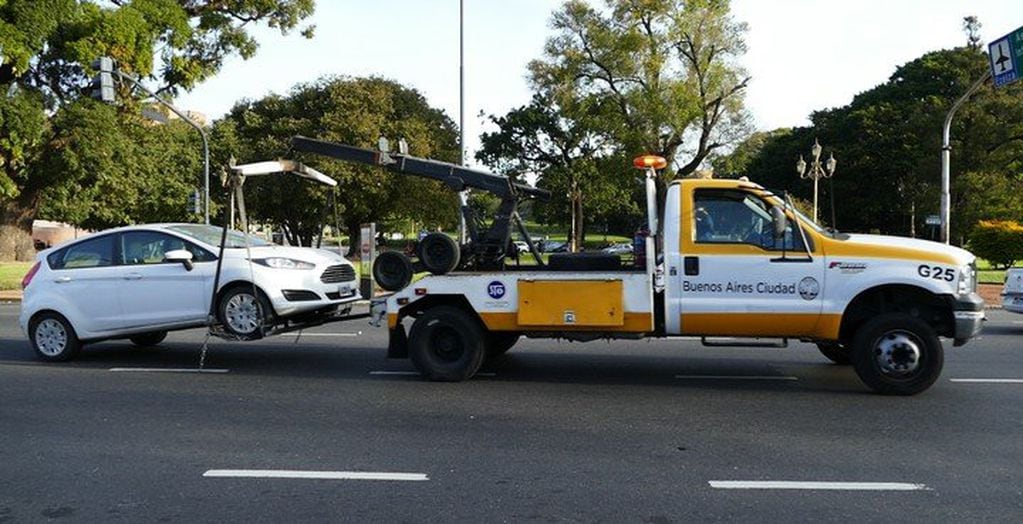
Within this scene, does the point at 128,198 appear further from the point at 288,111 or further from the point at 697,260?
the point at 697,260

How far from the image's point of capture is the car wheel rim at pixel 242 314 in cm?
937

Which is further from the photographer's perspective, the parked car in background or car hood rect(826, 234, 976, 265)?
the parked car in background

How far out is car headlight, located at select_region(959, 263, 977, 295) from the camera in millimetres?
7785

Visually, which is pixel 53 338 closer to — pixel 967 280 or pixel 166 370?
pixel 166 370

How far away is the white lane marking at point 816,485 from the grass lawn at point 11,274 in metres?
23.1

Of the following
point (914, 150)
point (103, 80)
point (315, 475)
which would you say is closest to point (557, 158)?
point (914, 150)

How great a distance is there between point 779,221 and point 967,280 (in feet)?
6.29

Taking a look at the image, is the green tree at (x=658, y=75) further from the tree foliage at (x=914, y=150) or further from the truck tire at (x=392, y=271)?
the truck tire at (x=392, y=271)

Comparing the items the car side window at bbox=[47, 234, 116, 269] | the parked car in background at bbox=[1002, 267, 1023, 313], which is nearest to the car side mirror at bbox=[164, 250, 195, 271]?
the car side window at bbox=[47, 234, 116, 269]

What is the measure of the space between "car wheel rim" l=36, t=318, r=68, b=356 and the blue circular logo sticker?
17.9 ft

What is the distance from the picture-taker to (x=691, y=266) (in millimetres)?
8047

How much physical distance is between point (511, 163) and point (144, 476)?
171 ft

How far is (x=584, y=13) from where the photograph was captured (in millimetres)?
34812

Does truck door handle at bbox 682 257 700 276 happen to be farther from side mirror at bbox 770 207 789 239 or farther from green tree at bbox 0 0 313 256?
green tree at bbox 0 0 313 256
